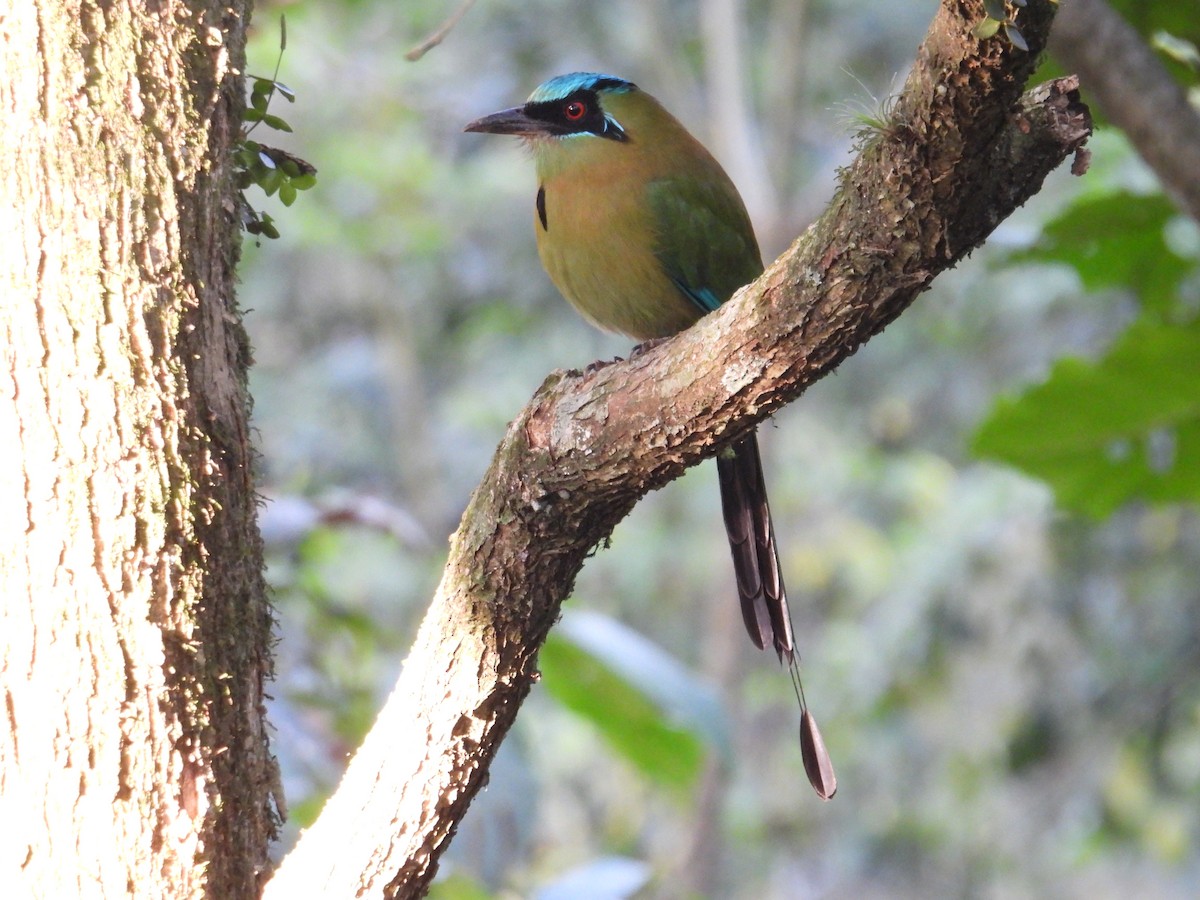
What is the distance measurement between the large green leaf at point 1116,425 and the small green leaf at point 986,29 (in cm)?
227

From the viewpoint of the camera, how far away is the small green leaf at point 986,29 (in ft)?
3.70

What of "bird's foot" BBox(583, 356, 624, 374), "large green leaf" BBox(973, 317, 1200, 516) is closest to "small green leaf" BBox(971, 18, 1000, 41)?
"bird's foot" BBox(583, 356, 624, 374)

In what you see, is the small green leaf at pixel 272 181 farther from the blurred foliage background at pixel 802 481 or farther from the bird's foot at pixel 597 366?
the blurred foliage background at pixel 802 481

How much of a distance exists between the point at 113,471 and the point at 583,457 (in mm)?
522

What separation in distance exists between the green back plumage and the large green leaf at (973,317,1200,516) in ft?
2.89

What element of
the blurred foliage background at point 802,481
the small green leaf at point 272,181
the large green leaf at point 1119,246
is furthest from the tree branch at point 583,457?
the large green leaf at point 1119,246

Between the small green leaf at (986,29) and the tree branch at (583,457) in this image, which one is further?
the tree branch at (583,457)

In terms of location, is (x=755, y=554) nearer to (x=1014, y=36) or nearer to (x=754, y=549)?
(x=754, y=549)

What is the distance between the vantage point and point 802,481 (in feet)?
32.5

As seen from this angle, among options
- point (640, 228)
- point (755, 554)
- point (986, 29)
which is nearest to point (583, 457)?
point (986, 29)

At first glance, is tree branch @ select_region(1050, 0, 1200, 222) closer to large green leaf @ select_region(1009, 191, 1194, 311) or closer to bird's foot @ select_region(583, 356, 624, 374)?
large green leaf @ select_region(1009, 191, 1194, 311)

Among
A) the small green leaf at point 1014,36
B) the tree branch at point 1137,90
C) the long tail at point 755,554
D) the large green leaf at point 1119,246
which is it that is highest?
the large green leaf at point 1119,246

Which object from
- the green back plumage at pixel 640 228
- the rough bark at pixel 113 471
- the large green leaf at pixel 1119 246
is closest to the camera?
the rough bark at pixel 113 471

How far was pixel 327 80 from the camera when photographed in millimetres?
8891
